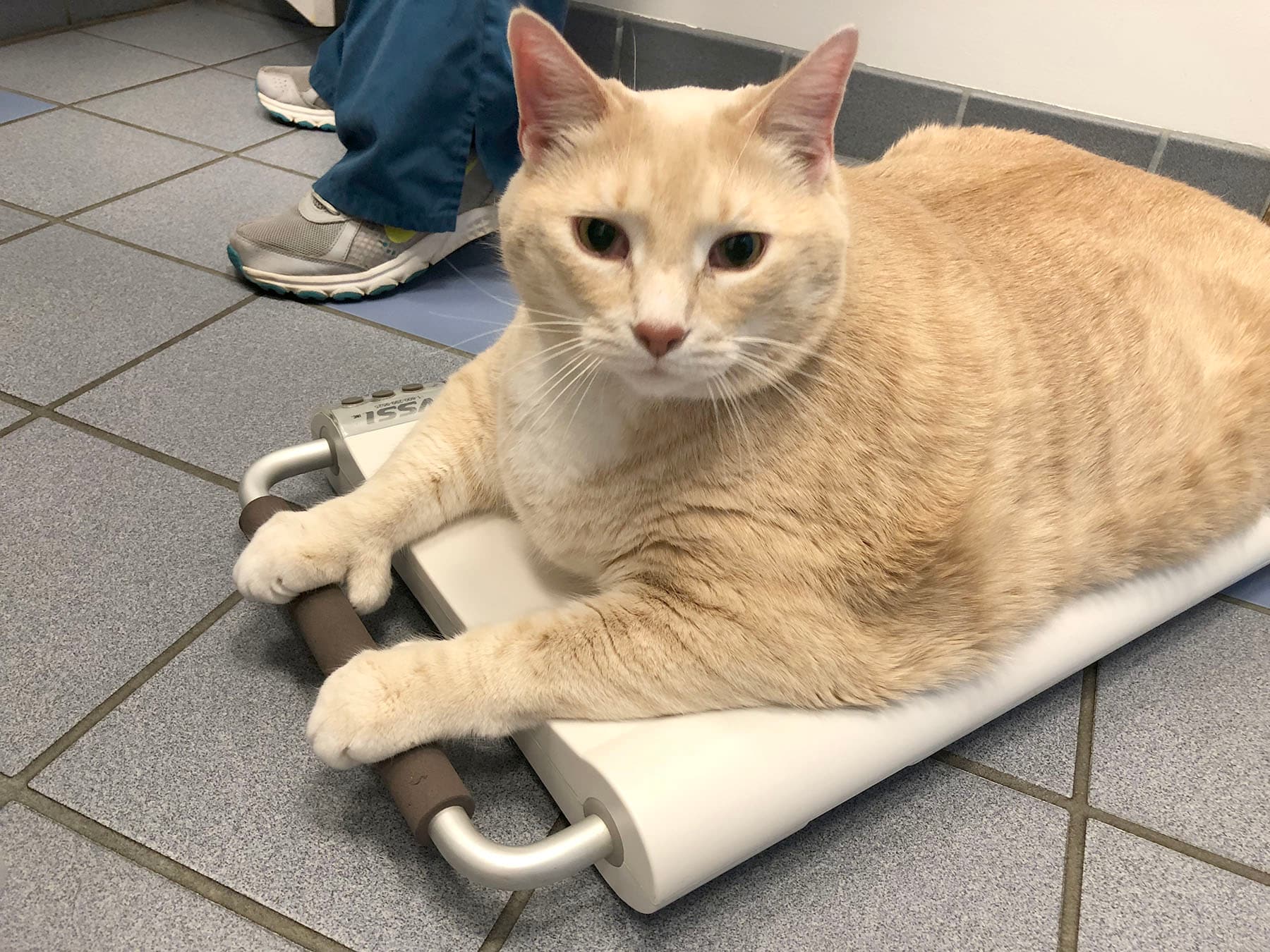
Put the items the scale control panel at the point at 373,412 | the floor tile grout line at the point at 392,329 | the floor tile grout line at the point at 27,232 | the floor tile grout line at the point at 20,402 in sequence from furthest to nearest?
the floor tile grout line at the point at 27,232
the floor tile grout line at the point at 392,329
the floor tile grout line at the point at 20,402
the scale control panel at the point at 373,412

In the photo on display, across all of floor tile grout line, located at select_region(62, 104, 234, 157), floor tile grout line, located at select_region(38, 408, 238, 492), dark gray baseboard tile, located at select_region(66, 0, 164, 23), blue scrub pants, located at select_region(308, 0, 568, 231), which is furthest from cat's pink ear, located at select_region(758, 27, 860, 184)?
dark gray baseboard tile, located at select_region(66, 0, 164, 23)

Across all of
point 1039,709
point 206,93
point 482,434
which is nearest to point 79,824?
point 482,434

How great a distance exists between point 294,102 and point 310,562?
2005mm

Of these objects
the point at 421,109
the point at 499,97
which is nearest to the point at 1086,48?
the point at 499,97

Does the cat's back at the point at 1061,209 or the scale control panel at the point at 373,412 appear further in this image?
the scale control panel at the point at 373,412

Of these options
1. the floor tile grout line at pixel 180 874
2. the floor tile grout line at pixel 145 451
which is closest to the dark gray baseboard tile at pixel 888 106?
the floor tile grout line at pixel 145 451

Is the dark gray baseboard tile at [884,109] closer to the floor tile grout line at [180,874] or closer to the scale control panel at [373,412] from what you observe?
the scale control panel at [373,412]

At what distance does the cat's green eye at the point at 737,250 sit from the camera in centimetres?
77

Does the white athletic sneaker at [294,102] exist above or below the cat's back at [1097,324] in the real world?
below

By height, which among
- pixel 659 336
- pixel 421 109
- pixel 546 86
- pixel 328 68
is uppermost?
pixel 546 86

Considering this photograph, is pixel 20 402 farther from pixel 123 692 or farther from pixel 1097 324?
pixel 1097 324

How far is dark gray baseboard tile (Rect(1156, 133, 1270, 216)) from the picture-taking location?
2.13 meters

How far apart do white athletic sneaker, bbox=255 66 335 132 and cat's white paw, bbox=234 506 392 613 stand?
6.07 feet

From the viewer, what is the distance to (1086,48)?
2.18 metres
